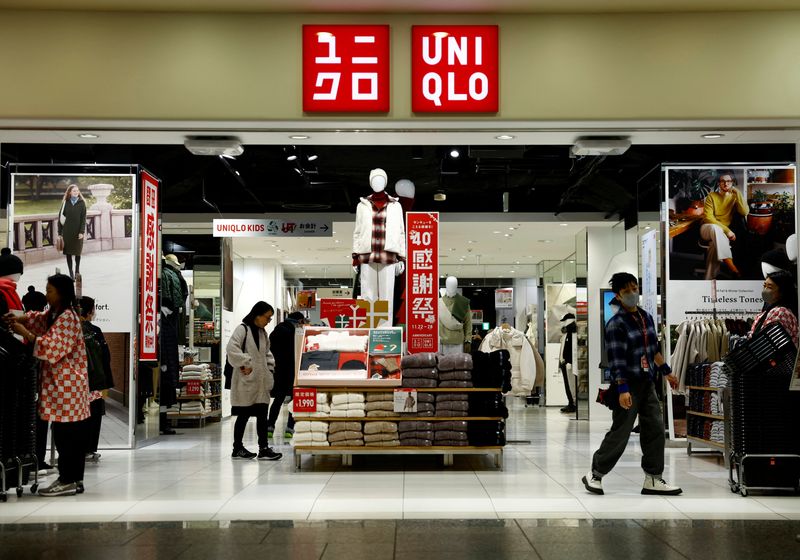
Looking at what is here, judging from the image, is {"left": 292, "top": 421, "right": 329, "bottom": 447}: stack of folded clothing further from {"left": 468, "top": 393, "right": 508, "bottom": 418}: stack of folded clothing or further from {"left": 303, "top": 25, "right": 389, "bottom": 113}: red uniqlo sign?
{"left": 303, "top": 25, "right": 389, "bottom": 113}: red uniqlo sign

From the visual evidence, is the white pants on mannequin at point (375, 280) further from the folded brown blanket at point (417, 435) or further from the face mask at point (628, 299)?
the face mask at point (628, 299)

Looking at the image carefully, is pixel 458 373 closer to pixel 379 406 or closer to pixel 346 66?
pixel 379 406

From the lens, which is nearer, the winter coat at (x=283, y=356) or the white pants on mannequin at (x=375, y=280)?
the white pants on mannequin at (x=375, y=280)

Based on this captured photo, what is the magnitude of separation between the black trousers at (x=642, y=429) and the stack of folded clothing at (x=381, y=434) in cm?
213

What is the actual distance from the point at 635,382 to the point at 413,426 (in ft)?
7.61

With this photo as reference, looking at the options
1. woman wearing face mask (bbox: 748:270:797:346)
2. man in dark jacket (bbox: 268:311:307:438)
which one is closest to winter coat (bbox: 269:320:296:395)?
man in dark jacket (bbox: 268:311:307:438)

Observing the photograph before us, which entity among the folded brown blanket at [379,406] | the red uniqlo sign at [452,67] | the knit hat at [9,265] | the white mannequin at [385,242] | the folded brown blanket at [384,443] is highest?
the red uniqlo sign at [452,67]

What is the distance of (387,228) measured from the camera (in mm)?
9789

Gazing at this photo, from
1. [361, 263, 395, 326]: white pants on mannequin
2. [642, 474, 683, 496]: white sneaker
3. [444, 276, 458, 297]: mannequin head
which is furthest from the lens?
[444, 276, 458, 297]: mannequin head

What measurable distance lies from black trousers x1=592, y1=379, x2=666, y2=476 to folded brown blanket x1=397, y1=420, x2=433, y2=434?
1.93m

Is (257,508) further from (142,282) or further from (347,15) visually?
(142,282)

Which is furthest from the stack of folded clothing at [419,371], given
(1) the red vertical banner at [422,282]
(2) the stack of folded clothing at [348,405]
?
(1) the red vertical banner at [422,282]

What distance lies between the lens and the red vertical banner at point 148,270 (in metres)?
10.7

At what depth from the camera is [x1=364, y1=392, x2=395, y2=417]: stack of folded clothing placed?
27.2ft
